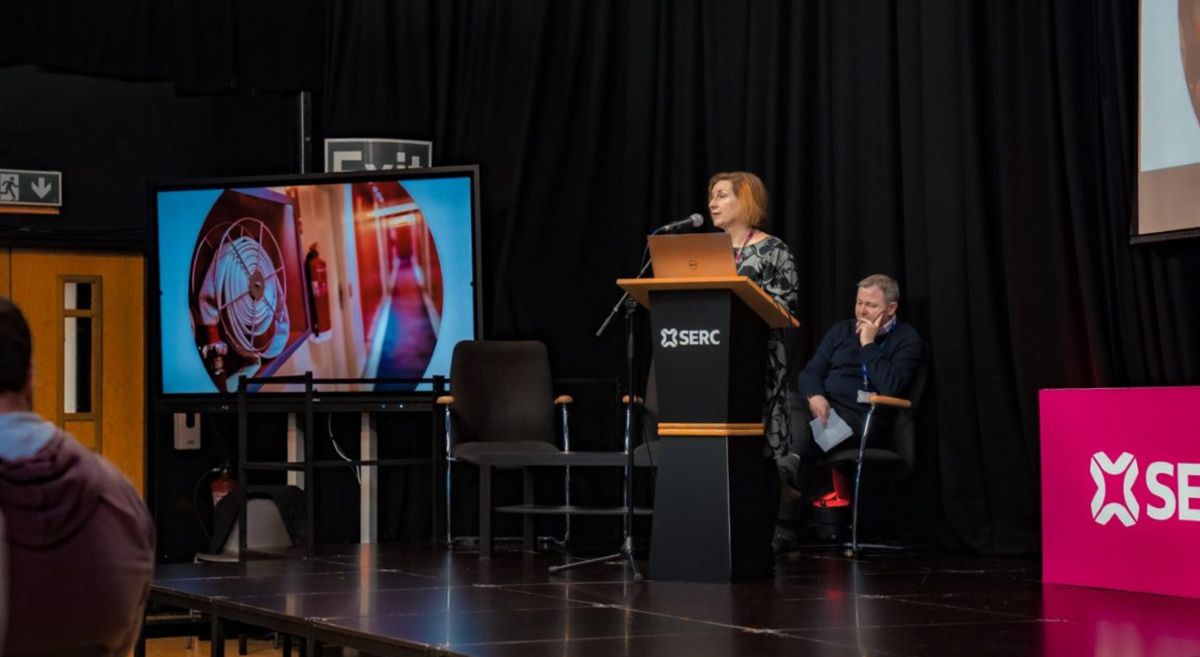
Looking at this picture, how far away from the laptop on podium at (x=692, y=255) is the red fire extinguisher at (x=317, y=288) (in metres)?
3.17

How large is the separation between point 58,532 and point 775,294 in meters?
3.75

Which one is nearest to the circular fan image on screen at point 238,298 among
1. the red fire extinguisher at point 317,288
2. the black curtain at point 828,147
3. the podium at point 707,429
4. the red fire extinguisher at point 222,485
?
the red fire extinguisher at point 317,288

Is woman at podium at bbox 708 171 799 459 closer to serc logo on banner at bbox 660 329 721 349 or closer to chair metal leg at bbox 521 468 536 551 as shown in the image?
serc logo on banner at bbox 660 329 721 349

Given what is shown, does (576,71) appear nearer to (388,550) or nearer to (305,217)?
(305,217)

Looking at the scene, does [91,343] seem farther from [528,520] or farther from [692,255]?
[692,255]

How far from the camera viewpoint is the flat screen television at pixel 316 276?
23.5ft

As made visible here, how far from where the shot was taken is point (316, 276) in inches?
290

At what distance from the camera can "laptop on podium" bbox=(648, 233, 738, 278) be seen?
14.4 ft

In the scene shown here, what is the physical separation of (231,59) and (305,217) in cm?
96

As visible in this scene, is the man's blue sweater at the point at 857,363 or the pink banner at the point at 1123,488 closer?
the pink banner at the point at 1123,488

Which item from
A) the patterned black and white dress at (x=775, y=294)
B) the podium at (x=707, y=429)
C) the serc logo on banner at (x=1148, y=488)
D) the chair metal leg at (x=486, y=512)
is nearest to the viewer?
the serc logo on banner at (x=1148, y=488)

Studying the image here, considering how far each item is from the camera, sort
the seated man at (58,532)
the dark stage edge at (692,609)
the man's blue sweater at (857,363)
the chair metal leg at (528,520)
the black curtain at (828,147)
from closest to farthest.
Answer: the seated man at (58,532) < the dark stage edge at (692,609) < the black curtain at (828,147) < the man's blue sweater at (857,363) < the chair metal leg at (528,520)

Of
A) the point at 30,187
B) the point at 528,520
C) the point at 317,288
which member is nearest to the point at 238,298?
the point at 317,288

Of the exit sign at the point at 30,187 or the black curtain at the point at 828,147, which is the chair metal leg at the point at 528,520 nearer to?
the black curtain at the point at 828,147
